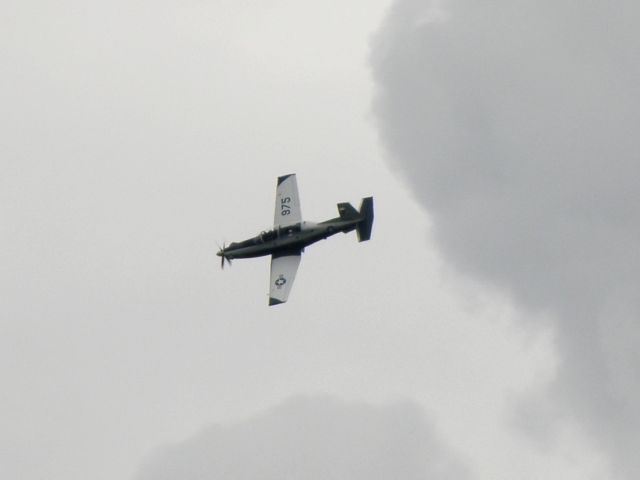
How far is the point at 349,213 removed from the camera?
407ft

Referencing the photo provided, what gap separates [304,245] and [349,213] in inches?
203

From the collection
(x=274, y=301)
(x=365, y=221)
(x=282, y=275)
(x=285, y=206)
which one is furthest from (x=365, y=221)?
(x=274, y=301)

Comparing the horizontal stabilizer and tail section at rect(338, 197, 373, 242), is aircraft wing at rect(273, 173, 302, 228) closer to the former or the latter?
the horizontal stabilizer

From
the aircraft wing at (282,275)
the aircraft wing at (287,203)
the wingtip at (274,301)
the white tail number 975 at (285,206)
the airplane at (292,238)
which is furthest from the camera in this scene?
the white tail number 975 at (285,206)

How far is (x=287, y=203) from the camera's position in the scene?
128 metres

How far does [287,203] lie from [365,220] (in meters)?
8.75

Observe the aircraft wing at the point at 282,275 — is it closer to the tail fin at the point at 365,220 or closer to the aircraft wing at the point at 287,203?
the aircraft wing at the point at 287,203

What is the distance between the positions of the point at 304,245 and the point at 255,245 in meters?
4.59

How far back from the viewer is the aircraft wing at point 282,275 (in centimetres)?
12081

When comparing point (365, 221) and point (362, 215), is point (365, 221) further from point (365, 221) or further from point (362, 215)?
point (362, 215)

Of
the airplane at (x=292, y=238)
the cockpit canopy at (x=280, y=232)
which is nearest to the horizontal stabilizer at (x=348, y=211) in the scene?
the airplane at (x=292, y=238)

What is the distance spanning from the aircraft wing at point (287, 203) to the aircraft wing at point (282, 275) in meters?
3.36

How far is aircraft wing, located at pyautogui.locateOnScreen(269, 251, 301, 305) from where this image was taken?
396ft

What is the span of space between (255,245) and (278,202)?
5.73 metres
